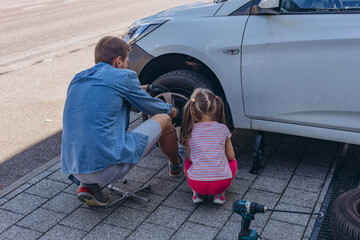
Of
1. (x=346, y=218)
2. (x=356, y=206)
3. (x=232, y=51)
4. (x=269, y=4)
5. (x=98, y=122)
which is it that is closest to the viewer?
(x=346, y=218)

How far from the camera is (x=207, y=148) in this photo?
11.9 ft

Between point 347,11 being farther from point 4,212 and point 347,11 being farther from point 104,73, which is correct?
point 4,212

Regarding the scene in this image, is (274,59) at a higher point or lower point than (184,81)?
higher

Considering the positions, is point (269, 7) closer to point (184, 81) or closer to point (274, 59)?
point (274, 59)

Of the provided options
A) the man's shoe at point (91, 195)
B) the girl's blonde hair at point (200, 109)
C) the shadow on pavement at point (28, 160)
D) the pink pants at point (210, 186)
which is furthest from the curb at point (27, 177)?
the pink pants at point (210, 186)

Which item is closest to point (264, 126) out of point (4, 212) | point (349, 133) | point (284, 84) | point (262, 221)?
point (284, 84)

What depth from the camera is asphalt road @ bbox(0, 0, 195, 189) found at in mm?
5133

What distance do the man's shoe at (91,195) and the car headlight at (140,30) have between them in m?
1.57

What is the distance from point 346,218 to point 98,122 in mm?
1780

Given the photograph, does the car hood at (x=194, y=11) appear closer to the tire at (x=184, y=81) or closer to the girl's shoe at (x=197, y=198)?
the tire at (x=184, y=81)

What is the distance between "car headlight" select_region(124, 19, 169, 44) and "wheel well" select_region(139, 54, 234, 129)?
10.3 inches

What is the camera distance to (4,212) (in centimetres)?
372

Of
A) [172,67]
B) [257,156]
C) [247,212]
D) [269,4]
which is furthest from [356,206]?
[172,67]

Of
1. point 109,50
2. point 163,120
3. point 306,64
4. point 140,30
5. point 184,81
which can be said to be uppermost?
point 109,50
